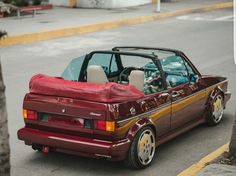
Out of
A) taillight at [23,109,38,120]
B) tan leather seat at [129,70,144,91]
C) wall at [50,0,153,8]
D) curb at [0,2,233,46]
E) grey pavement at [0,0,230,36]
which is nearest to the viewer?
taillight at [23,109,38,120]

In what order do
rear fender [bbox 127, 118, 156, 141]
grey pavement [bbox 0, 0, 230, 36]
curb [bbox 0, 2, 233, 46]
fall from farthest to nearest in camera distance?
grey pavement [bbox 0, 0, 230, 36], curb [bbox 0, 2, 233, 46], rear fender [bbox 127, 118, 156, 141]

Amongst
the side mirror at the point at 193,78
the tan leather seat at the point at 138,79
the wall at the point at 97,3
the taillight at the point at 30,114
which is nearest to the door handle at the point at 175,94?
the tan leather seat at the point at 138,79

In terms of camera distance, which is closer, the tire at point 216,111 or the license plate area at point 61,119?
the license plate area at point 61,119

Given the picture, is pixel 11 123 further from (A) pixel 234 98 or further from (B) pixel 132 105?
(A) pixel 234 98

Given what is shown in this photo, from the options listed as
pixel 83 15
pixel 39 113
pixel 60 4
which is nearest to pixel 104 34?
pixel 83 15

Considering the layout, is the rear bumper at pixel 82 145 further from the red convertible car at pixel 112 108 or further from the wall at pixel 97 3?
the wall at pixel 97 3

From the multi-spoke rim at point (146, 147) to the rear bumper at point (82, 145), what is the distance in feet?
0.76

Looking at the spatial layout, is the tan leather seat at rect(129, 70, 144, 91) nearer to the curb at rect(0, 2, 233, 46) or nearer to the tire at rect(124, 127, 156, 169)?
the tire at rect(124, 127, 156, 169)

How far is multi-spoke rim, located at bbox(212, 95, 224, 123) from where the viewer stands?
7551 millimetres

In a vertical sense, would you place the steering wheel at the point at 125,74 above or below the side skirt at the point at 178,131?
above

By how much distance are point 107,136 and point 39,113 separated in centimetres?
88

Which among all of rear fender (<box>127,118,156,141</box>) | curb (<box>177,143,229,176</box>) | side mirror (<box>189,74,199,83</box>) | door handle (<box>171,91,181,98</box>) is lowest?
curb (<box>177,143,229,176</box>)

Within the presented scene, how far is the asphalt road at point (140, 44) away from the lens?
605 cm

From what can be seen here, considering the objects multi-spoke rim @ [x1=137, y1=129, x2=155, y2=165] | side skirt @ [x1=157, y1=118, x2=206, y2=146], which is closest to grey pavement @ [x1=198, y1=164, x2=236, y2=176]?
multi-spoke rim @ [x1=137, y1=129, x2=155, y2=165]
